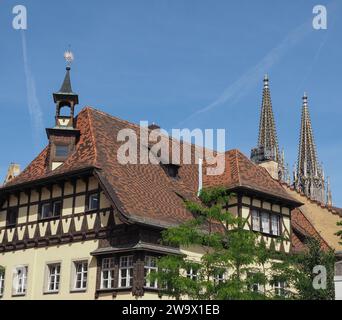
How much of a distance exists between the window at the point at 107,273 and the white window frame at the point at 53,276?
2.51 m

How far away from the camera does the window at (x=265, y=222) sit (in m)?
32.2

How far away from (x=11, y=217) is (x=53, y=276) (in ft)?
13.7

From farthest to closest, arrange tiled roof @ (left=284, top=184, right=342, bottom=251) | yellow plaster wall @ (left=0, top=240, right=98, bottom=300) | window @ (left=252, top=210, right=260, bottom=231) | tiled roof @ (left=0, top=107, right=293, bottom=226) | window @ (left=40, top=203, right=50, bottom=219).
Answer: tiled roof @ (left=284, top=184, right=342, bottom=251) → window @ (left=252, top=210, right=260, bottom=231) → window @ (left=40, top=203, right=50, bottom=219) → tiled roof @ (left=0, top=107, right=293, bottom=226) → yellow plaster wall @ (left=0, top=240, right=98, bottom=300)

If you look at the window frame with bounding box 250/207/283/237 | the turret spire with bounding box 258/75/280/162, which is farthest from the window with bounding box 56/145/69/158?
the turret spire with bounding box 258/75/280/162

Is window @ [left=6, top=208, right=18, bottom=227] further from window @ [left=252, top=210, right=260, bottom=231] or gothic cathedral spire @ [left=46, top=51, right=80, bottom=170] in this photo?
window @ [left=252, top=210, right=260, bottom=231]

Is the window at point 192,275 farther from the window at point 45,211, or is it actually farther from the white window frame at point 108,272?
the window at point 45,211

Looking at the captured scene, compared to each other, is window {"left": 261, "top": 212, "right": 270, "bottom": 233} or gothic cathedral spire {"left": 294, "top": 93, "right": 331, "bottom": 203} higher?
gothic cathedral spire {"left": 294, "top": 93, "right": 331, "bottom": 203}

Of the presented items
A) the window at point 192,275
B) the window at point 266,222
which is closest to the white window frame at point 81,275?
the window at point 192,275

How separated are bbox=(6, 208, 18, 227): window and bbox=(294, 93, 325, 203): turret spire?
3591 inches

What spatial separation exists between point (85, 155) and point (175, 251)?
241 inches

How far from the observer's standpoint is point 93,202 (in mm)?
28219

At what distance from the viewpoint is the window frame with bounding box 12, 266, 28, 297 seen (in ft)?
97.3

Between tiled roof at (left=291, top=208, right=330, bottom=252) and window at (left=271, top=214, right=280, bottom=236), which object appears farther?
tiled roof at (left=291, top=208, right=330, bottom=252)
